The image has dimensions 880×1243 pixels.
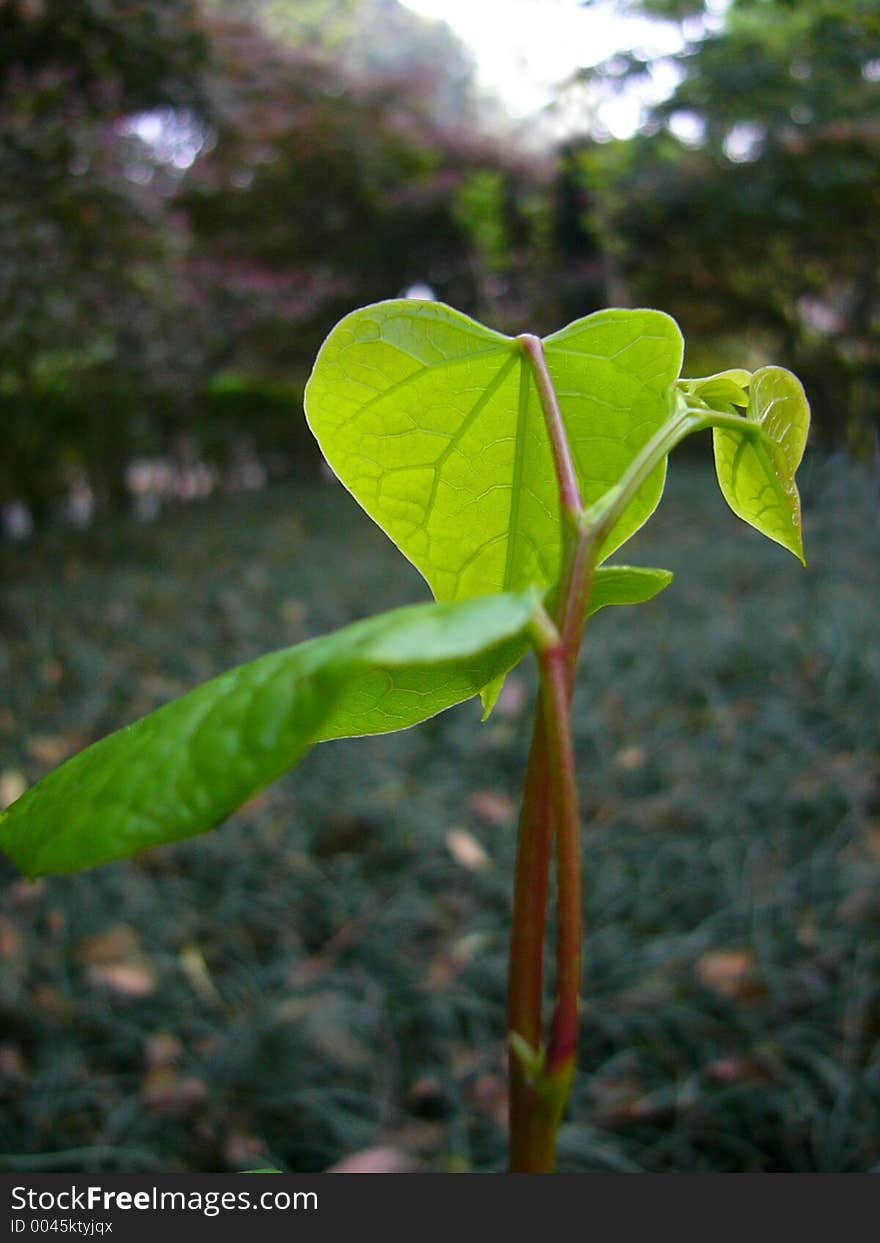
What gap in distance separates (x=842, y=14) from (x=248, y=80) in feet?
12.1

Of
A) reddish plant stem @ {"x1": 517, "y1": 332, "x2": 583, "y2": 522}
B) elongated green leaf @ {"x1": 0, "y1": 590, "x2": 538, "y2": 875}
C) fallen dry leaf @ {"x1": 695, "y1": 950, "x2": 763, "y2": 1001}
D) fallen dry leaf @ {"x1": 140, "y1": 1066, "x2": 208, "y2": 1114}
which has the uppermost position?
reddish plant stem @ {"x1": 517, "y1": 332, "x2": 583, "y2": 522}

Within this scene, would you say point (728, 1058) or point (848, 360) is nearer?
point (728, 1058)

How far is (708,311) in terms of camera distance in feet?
15.1

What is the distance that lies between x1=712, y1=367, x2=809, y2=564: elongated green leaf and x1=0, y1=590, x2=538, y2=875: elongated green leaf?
12cm

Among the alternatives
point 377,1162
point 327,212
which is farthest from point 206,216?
point 377,1162

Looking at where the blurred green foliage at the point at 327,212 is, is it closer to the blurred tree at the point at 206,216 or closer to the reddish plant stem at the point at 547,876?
the blurred tree at the point at 206,216

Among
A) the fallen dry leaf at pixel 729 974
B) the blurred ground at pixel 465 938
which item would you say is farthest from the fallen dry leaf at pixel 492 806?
the fallen dry leaf at pixel 729 974

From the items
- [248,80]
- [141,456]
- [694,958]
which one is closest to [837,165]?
[694,958]

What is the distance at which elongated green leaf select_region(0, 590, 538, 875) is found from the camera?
0.62 ft

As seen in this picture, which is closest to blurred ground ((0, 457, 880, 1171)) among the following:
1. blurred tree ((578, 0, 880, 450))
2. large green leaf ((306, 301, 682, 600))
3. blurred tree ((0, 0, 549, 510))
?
large green leaf ((306, 301, 682, 600))

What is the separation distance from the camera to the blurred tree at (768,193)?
1.90m

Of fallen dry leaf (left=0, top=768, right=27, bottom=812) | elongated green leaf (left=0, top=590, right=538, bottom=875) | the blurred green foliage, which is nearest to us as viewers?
elongated green leaf (left=0, top=590, right=538, bottom=875)

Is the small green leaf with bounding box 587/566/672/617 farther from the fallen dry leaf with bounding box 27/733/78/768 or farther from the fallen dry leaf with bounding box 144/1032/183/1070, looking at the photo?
the fallen dry leaf with bounding box 27/733/78/768

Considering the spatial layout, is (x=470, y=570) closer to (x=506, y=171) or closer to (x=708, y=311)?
(x=708, y=311)
